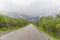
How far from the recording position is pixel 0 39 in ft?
8.63

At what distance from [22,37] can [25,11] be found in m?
90.2

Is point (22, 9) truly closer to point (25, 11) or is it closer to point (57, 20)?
point (25, 11)

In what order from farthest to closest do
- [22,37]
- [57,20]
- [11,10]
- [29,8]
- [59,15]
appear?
[11,10], [29,8], [59,15], [57,20], [22,37]

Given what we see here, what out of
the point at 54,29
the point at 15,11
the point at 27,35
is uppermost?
the point at 27,35

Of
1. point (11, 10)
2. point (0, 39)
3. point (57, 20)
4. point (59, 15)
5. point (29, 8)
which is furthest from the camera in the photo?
point (11, 10)

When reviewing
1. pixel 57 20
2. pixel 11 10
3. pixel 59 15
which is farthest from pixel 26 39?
pixel 11 10

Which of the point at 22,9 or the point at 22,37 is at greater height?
the point at 22,37

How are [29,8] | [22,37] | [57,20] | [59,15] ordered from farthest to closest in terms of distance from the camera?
[29,8] → [59,15] → [57,20] → [22,37]

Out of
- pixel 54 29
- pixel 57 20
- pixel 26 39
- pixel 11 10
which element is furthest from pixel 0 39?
pixel 11 10

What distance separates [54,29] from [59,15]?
5.40m

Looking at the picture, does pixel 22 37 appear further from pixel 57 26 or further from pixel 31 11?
pixel 31 11

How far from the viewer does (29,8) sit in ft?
294

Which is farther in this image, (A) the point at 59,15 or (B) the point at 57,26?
(A) the point at 59,15

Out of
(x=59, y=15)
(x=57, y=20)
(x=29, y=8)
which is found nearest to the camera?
(x=57, y=20)
